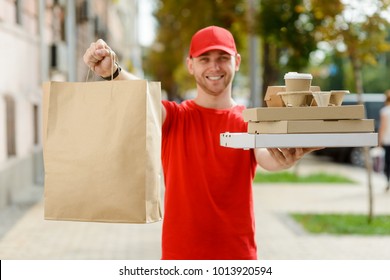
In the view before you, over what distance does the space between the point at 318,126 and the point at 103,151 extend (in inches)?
29.3

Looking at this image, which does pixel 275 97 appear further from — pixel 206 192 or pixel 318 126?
pixel 206 192

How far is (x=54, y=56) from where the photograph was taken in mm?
18500

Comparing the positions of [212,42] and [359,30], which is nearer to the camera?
[212,42]

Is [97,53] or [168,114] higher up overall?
[97,53]

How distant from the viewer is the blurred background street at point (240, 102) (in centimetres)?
968

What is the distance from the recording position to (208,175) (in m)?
3.48

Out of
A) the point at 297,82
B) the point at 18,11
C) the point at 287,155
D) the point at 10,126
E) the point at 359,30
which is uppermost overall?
the point at 18,11

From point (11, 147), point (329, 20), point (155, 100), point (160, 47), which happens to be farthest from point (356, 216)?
point (160, 47)

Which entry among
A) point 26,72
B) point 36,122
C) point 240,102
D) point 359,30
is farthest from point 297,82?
point 36,122

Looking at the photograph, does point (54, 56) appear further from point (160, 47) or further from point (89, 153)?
point (160, 47)

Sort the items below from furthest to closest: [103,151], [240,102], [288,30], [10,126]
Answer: [288,30], [10,126], [240,102], [103,151]

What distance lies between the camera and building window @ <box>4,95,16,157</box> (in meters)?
14.9

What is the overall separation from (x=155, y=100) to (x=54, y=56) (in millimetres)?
15770

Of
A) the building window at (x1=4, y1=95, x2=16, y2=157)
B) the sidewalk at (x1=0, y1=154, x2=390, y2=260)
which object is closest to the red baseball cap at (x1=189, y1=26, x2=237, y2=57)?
the sidewalk at (x1=0, y1=154, x2=390, y2=260)
